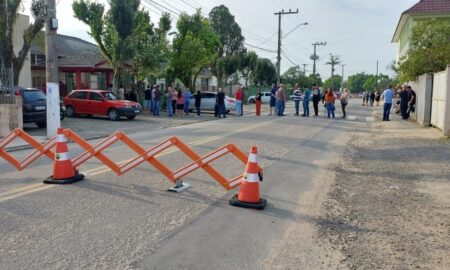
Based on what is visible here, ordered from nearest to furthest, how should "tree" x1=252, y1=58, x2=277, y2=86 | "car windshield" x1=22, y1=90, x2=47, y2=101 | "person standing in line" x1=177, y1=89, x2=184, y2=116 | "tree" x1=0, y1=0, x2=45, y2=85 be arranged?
"car windshield" x1=22, y1=90, x2=47, y2=101 < "tree" x1=0, y1=0, x2=45, y2=85 < "person standing in line" x1=177, y1=89, x2=184, y2=116 < "tree" x1=252, y1=58, x2=277, y2=86

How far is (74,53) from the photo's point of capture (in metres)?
36.7

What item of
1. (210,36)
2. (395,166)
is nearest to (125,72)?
(210,36)

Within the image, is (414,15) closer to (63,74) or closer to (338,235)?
(63,74)

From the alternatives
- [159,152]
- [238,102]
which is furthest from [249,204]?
[238,102]

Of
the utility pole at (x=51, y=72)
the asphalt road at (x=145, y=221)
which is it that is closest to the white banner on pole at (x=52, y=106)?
the utility pole at (x=51, y=72)

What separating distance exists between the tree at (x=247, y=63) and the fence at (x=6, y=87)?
47985 mm

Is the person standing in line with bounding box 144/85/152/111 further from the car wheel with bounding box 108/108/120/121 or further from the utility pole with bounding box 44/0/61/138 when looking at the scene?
the utility pole with bounding box 44/0/61/138

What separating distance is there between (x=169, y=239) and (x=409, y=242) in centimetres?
271

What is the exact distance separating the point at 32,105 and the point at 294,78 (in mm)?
77222

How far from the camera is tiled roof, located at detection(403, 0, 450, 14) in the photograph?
39906 mm

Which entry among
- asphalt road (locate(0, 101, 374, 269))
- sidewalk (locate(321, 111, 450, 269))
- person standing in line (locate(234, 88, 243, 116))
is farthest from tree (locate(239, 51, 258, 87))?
asphalt road (locate(0, 101, 374, 269))

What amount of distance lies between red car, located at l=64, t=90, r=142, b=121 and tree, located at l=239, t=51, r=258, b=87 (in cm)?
4080

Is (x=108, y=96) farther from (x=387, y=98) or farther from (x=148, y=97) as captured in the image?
(x=387, y=98)

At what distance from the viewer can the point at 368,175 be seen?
8.83 meters
